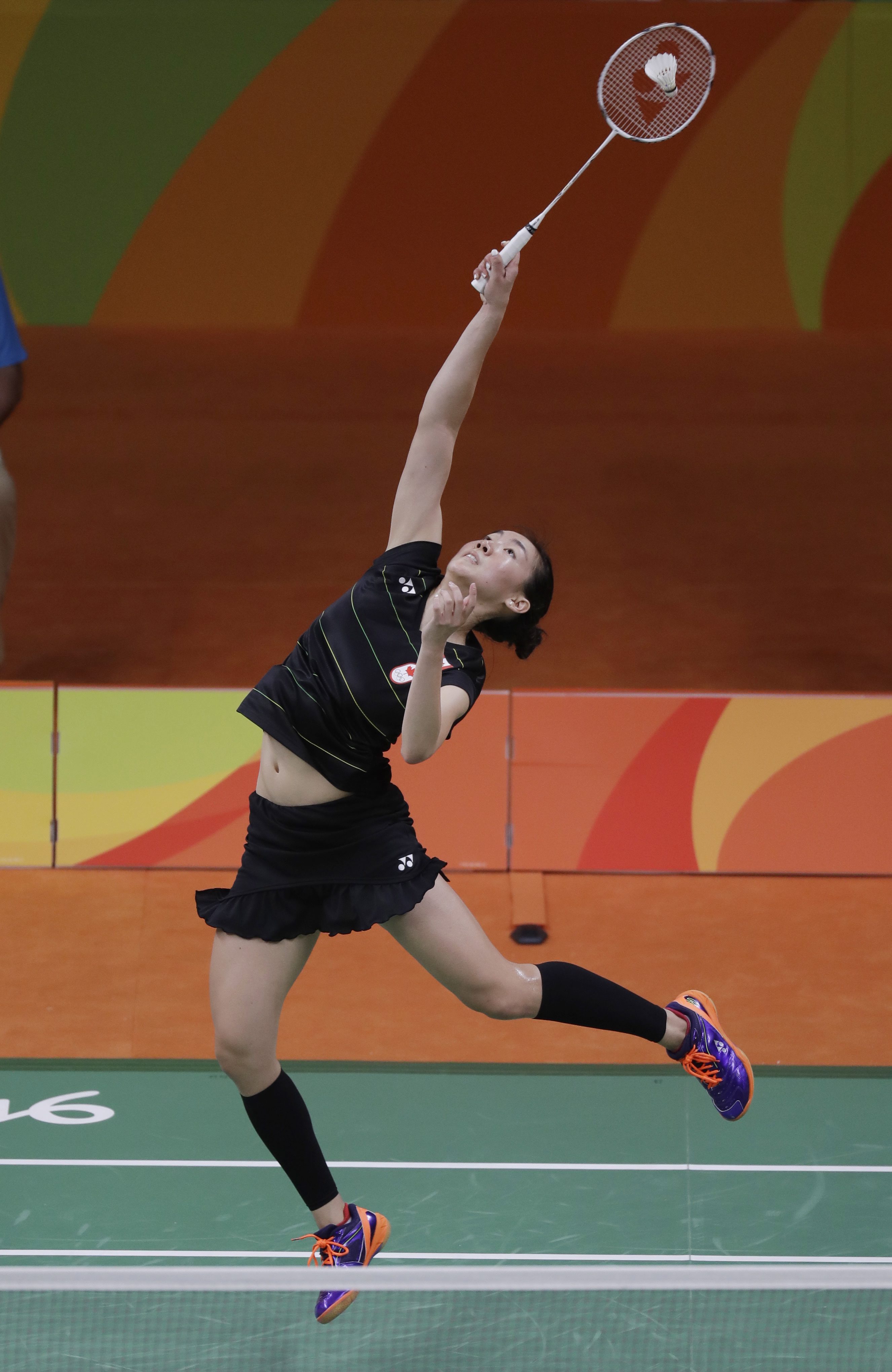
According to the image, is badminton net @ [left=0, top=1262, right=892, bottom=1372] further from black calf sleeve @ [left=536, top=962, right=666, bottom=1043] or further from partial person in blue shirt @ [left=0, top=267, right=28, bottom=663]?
partial person in blue shirt @ [left=0, top=267, right=28, bottom=663]

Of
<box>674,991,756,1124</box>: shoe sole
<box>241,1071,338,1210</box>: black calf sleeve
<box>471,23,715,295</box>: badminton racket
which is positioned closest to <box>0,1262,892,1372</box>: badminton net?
<box>241,1071,338,1210</box>: black calf sleeve

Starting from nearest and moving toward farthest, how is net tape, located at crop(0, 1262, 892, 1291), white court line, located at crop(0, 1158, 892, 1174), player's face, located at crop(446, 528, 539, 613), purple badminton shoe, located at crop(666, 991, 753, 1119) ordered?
net tape, located at crop(0, 1262, 892, 1291) < player's face, located at crop(446, 528, 539, 613) < purple badminton shoe, located at crop(666, 991, 753, 1119) < white court line, located at crop(0, 1158, 892, 1174)

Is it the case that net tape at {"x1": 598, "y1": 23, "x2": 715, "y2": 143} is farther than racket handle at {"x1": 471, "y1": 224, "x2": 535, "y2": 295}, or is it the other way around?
net tape at {"x1": 598, "y1": 23, "x2": 715, "y2": 143}

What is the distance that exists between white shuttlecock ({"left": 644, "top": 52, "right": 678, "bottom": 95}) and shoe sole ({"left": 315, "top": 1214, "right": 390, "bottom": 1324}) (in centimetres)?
286

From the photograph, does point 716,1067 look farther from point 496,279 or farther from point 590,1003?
point 496,279

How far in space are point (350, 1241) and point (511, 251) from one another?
219cm

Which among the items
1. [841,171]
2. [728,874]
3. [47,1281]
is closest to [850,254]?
[841,171]

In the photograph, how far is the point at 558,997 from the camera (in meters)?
3.43

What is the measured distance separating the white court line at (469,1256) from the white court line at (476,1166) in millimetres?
420

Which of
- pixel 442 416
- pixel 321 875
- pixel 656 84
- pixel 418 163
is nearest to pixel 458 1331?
pixel 321 875

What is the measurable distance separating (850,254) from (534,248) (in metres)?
2.35

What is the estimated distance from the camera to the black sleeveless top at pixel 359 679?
322 cm

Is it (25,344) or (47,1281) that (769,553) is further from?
(47,1281)

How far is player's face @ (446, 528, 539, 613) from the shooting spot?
3.19m
